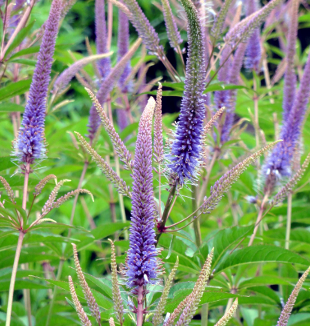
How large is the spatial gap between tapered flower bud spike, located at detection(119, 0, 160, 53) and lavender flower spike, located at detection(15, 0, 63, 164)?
0.85ft

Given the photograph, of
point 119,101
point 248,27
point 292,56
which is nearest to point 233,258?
point 248,27

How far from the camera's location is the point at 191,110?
1.02m

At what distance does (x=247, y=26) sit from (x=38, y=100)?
85 centimetres

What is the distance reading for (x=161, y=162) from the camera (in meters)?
1.12

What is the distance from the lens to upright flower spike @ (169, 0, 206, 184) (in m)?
0.95

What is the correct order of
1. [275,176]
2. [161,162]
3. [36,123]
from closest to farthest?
[161,162], [36,123], [275,176]

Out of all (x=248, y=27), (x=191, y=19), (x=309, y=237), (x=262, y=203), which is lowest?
(x=309, y=237)

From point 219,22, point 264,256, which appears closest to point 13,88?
point 219,22

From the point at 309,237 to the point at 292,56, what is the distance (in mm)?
875

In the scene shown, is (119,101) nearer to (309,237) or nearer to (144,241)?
(309,237)

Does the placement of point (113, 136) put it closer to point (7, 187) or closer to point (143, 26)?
point (7, 187)

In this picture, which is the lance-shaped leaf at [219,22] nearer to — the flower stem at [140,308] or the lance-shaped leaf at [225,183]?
the lance-shaped leaf at [225,183]

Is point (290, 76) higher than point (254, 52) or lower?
lower

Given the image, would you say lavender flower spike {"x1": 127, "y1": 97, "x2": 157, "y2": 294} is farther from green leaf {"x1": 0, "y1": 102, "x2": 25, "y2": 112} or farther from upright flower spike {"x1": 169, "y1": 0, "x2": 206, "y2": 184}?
green leaf {"x1": 0, "y1": 102, "x2": 25, "y2": 112}
